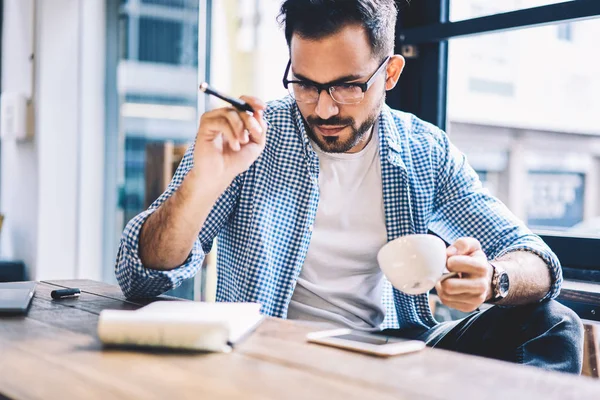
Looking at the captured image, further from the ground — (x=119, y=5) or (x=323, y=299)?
(x=119, y=5)

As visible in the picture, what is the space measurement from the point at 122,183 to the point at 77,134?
Answer: 34 cm

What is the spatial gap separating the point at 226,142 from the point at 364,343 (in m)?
0.56

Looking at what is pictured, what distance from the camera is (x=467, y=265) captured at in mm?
1182

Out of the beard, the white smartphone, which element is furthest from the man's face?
the white smartphone

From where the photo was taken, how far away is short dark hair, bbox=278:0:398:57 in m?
1.57

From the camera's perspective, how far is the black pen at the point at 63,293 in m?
1.38

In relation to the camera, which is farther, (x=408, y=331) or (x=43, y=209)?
(x=43, y=209)

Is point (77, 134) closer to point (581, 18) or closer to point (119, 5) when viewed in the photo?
point (119, 5)

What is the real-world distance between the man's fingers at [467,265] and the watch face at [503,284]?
128 mm

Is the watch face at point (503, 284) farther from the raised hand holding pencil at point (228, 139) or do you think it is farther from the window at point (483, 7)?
the window at point (483, 7)

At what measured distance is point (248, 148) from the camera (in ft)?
4.44

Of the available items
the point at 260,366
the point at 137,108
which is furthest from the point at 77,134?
the point at 260,366

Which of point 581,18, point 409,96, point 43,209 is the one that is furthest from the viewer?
point 43,209

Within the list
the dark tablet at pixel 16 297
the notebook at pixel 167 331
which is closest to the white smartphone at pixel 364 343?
the notebook at pixel 167 331
